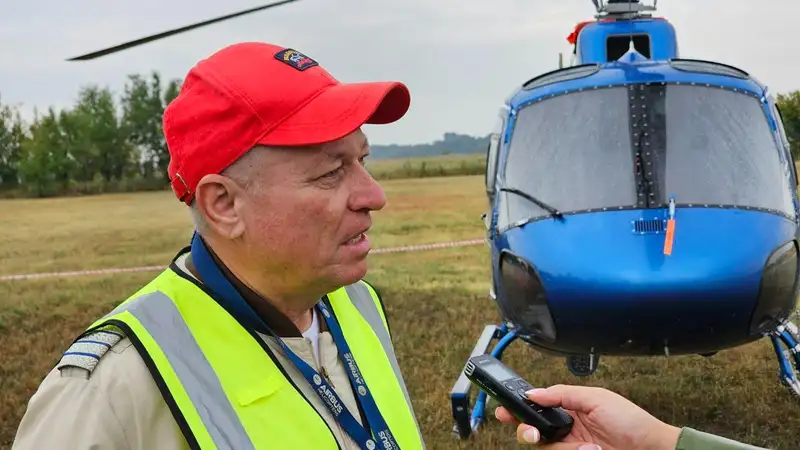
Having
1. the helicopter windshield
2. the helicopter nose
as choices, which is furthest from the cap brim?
the helicopter windshield

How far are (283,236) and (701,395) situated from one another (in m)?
5.02

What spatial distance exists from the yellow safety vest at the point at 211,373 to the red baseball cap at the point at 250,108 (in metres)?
0.25

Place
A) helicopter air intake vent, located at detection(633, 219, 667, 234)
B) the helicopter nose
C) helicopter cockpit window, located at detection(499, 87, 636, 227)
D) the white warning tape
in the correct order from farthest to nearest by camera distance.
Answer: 1. the white warning tape
2. helicopter cockpit window, located at detection(499, 87, 636, 227)
3. helicopter air intake vent, located at detection(633, 219, 667, 234)
4. the helicopter nose

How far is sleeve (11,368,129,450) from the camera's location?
1368 millimetres

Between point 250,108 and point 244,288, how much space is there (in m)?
0.40

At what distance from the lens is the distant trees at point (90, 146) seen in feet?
168

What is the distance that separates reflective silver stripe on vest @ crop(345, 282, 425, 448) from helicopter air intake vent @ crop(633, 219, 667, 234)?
2.39m

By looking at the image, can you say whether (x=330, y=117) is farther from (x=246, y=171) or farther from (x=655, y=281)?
(x=655, y=281)

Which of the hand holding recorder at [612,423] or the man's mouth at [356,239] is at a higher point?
the man's mouth at [356,239]

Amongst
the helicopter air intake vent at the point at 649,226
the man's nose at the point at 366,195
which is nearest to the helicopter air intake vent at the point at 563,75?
the helicopter air intake vent at the point at 649,226

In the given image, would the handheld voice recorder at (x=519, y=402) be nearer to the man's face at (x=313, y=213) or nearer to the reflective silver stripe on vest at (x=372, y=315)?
the reflective silver stripe on vest at (x=372, y=315)

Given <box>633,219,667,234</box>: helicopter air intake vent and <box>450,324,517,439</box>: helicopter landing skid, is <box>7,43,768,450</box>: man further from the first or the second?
<box>450,324,517,439</box>: helicopter landing skid

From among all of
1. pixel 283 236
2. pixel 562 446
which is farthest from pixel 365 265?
pixel 562 446

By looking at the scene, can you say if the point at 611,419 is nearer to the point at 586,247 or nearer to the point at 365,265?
the point at 365,265
